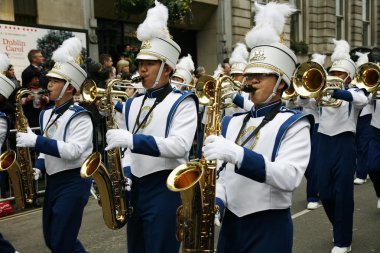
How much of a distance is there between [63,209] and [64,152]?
1.71 ft

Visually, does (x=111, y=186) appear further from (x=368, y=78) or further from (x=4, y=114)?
(x=368, y=78)

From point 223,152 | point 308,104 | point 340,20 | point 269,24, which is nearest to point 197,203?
point 223,152

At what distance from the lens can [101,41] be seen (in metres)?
14.8

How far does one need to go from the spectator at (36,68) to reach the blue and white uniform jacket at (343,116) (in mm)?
4846

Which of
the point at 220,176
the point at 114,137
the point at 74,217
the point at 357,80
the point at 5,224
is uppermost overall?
the point at 357,80

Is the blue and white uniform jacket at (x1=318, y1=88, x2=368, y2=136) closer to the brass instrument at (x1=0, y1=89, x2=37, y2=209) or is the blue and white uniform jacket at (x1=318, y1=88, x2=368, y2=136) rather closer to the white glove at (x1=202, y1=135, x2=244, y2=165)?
the white glove at (x1=202, y1=135, x2=244, y2=165)

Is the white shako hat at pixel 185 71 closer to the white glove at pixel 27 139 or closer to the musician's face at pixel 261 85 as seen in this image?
the white glove at pixel 27 139

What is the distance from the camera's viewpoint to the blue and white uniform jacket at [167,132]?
3586 millimetres

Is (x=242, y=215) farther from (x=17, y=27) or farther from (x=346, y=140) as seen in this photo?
(x=17, y=27)

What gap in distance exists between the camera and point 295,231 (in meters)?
6.24

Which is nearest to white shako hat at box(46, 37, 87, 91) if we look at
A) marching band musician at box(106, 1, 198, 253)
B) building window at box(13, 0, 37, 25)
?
marching band musician at box(106, 1, 198, 253)

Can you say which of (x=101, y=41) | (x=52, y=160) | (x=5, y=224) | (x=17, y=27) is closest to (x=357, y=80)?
(x=52, y=160)

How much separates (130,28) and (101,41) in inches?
58.6

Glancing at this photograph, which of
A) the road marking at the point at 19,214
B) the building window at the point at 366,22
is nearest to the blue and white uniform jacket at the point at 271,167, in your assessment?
the road marking at the point at 19,214
